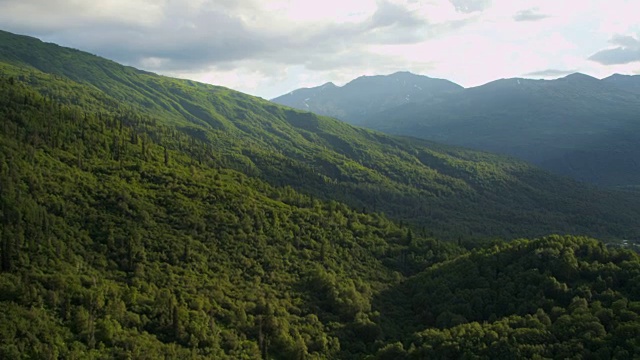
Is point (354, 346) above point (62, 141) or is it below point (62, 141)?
below

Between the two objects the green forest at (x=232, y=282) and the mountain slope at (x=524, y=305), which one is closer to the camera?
the green forest at (x=232, y=282)

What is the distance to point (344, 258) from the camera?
609ft

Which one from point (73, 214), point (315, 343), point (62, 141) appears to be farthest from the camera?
point (62, 141)

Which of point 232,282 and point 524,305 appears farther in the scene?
point 232,282

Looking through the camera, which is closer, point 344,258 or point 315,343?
point 315,343

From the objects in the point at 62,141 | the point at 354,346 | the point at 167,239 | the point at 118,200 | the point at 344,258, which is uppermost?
the point at 62,141

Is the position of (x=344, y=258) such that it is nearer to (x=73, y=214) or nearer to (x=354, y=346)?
(x=354, y=346)

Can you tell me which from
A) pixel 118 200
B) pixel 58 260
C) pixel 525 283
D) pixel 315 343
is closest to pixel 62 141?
pixel 118 200

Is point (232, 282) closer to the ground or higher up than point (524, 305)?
higher up

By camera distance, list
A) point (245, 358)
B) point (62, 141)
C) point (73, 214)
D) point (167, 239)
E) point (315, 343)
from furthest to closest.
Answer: point (62, 141), point (167, 239), point (73, 214), point (315, 343), point (245, 358)

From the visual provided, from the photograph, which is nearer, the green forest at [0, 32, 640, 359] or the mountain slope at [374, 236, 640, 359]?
the green forest at [0, 32, 640, 359]

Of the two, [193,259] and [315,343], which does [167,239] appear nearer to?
[193,259]

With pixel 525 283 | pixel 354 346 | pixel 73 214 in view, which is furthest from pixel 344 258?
pixel 73 214

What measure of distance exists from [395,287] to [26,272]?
116 meters
